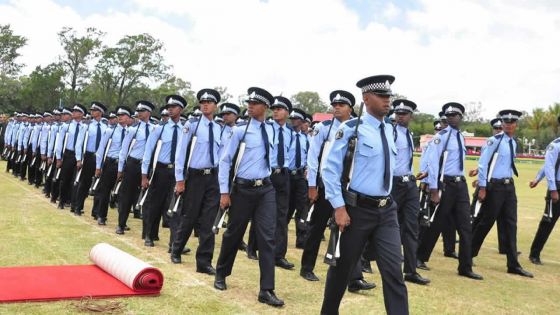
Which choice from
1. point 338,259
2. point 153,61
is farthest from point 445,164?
point 153,61

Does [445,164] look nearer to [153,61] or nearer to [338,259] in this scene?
[338,259]

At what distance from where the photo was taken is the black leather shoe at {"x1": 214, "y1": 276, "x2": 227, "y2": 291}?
20.2ft

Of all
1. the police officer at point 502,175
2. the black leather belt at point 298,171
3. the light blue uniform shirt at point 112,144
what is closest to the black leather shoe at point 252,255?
the black leather belt at point 298,171

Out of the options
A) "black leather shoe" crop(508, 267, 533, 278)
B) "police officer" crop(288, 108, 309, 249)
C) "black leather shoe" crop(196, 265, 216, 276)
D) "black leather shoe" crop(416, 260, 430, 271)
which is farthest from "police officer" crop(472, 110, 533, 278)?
"black leather shoe" crop(196, 265, 216, 276)

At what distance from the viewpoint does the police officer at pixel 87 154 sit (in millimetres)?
11641

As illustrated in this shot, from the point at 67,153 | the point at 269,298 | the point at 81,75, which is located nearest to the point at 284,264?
the point at 269,298

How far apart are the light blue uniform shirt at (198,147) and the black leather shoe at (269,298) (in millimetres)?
2163

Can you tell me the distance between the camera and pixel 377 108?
4.75m

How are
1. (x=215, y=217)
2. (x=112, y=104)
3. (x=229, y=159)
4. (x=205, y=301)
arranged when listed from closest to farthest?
(x=205, y=301) → (x=229, y=159) → (x=215, y=217) → (x=112, y=104)

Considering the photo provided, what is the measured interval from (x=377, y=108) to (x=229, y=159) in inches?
80.6

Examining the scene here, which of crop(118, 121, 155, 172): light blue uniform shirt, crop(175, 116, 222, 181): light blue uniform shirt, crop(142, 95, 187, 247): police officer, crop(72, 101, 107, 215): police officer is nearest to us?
crop(175, 116, 222, 181): light blue uniform shirt

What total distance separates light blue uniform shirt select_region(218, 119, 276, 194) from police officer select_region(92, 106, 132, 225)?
16.8 ft

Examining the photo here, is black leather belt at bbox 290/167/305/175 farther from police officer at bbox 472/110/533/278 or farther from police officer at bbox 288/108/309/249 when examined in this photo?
police officer at bbox 472/110/533/278

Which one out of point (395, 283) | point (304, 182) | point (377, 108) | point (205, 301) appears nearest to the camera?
point (395, 283)
